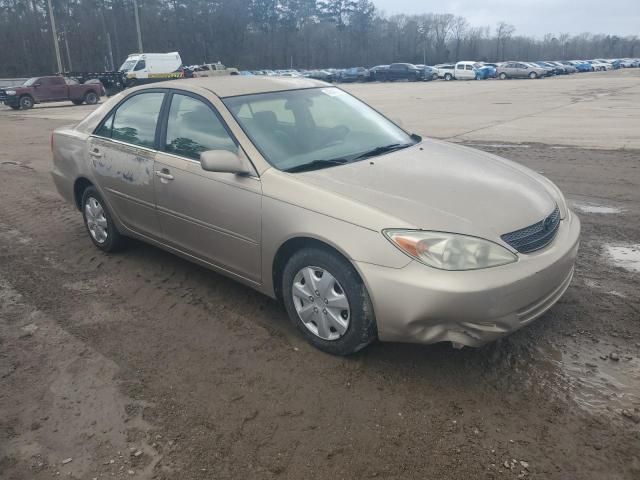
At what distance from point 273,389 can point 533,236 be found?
170 cm

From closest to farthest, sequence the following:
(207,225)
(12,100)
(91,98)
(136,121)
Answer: (207,225) < (136,121) < (12,100) < (91,98)

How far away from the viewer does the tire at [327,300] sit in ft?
10.1

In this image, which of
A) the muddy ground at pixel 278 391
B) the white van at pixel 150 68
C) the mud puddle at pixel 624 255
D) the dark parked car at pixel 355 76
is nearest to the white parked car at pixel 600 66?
the dark parked car at pixel 355 76

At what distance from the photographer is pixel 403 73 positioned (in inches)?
2141

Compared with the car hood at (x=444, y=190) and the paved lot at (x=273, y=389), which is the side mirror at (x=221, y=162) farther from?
the paved lot at (x=273, y=389)

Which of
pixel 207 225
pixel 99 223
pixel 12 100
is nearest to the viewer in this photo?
pixel 207 225

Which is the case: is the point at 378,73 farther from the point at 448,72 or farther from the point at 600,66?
the point at 600,66

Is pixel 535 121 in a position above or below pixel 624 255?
below

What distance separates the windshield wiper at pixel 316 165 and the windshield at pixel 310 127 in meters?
0.02

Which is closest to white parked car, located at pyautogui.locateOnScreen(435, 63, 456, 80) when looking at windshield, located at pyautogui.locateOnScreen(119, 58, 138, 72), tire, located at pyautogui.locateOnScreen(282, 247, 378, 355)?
windshield, located at pyautogui.locateOnScreen(119, 58, 138, 72)

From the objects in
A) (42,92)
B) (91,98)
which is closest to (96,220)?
(42,92)

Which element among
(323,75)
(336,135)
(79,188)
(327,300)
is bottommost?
(323,75)

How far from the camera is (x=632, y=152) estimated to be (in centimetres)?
958

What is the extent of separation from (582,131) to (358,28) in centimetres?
9647
